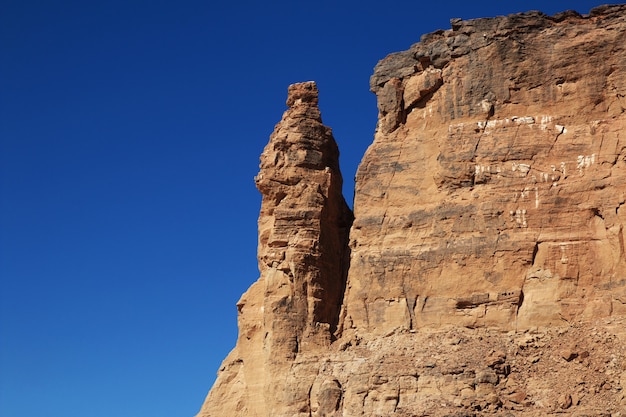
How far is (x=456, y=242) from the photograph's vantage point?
6194cm

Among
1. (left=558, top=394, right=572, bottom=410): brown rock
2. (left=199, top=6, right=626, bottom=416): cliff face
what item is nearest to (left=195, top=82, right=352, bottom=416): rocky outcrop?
(left=199, top=6, right=626, bottom=416): cliff face

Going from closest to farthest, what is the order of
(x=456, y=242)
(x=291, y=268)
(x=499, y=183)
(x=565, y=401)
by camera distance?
(x=565, y=401)
(x=456, y=242)
(x=499, y=183)
(x=291, y=268)

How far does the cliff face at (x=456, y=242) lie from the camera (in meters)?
57.2

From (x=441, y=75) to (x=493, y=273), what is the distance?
10049 mm

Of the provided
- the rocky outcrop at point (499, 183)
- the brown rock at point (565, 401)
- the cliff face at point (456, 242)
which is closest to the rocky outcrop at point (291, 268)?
the cliff face at point (456, 242)

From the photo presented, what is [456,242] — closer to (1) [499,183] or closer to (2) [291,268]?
(1) [499,183]

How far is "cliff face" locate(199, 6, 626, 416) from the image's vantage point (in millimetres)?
57250

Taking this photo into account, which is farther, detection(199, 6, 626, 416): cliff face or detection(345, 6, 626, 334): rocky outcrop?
detection(345, 6, 626, 334): rocky outcrop

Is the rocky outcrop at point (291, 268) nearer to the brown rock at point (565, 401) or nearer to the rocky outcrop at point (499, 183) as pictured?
the rocky outcrop at point (499, 183)

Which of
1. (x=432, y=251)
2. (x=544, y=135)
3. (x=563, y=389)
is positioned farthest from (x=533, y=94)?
(x=563, y=389)

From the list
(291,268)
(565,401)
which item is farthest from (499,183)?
(565,401)

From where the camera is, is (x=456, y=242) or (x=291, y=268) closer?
(x=456, y=242)

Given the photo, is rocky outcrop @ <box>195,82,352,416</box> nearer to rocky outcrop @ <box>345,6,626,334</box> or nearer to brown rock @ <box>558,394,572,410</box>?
rocky outcrop @ <box>345,6,626,334</box>

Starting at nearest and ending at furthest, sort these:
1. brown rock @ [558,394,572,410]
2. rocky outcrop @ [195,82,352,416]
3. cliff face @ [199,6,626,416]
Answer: brown rock @ [558,394,572,410] < cliff face @ [199,6,626,416] < rocky outcrop @ [195,82,352,416]
